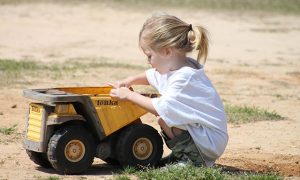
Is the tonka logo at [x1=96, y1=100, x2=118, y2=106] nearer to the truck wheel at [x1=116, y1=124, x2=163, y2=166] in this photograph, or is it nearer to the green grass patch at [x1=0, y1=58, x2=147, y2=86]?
the truck wheel at [x1=116, y1=124, x2=163, y2=166]

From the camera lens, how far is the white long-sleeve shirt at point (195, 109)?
20.6ft

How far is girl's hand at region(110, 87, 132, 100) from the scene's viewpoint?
20.7 feet

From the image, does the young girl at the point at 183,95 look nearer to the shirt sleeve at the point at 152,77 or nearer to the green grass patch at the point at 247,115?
the shirt sleeve at the point at 152,77

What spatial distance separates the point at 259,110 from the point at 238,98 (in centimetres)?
147

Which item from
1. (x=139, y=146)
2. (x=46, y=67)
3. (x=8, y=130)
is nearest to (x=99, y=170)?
(x=139, y=146)

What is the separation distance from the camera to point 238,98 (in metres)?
11.6

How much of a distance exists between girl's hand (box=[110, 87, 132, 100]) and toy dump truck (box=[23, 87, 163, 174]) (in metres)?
0.06

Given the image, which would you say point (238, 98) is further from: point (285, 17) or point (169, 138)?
point (285, 17)

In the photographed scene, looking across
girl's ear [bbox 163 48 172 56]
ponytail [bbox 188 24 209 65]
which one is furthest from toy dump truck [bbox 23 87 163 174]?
ponytail [bbox 188 24 209 65]

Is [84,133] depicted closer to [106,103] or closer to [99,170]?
[106,103]

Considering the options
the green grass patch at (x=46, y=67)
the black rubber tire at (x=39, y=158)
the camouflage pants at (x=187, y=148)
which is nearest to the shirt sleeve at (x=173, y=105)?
the camouflage pants at (x=187, y=148)

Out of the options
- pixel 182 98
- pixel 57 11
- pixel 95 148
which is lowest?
pixel 57 11

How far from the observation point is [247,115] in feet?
31.7

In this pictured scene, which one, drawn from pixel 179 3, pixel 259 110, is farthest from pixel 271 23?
pixel 259 110
